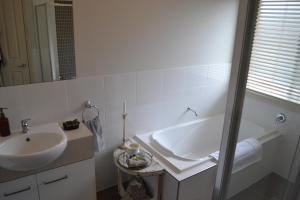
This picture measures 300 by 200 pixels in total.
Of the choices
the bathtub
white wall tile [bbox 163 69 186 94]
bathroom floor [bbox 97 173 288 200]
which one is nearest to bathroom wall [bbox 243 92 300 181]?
bathroom floor [bbox 97 173 288 200]

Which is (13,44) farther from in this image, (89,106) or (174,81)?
(174,81)

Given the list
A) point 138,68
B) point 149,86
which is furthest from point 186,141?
point 138,68

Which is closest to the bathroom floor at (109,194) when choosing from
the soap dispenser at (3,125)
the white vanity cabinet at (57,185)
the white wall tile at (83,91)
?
the white vanity cabinet at (57,185)

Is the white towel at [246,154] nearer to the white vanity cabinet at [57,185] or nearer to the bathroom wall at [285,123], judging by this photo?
the bathroom wall at [285,123]

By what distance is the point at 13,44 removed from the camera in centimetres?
183

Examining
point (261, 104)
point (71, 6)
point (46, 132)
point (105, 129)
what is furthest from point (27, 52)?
point (261, 104)

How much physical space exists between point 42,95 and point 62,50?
38cm

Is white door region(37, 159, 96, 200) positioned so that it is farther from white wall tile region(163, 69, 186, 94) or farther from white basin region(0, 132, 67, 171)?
white wall tile region(163, 69, 186, 94)

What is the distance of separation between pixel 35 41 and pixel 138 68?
0.90 m

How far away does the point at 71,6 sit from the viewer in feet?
6.35

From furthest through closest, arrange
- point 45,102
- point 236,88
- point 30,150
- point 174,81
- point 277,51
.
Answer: point 174,81 → point 45,102 → point 30,150 → point 277,51 → point 236,88

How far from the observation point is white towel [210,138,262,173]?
1472mm

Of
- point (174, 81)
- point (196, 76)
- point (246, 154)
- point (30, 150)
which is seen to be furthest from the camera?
point (196, 76)

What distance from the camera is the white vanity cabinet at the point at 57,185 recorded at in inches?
68.5
